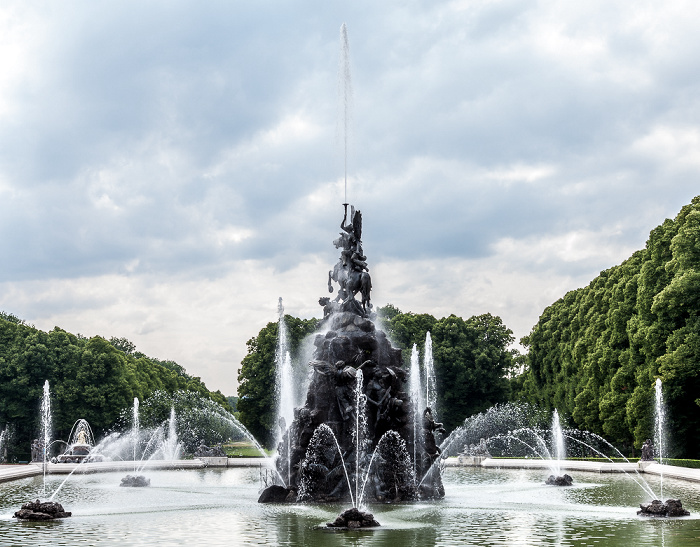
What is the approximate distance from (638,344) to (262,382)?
3173cm

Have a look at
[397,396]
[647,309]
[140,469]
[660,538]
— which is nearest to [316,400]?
[397,396]

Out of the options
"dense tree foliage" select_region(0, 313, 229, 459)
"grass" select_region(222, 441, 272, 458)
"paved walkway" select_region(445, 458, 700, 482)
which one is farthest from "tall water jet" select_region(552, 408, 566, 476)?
"dense tree foliage" select_region(0, 313, 229, 459)

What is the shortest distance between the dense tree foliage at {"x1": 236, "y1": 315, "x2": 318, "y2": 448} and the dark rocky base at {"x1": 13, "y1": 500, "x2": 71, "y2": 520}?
44988 mm

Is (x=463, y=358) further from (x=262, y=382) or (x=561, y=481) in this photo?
(x=561, y=481)

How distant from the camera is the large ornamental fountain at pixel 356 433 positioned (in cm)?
2628

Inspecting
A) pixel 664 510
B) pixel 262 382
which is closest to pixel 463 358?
pixel 262 382

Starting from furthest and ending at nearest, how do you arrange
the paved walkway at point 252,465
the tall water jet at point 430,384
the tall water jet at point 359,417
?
the tall water jet at point 430,384
the paved walkway at point 252,465
the tall water jet at point 359,417

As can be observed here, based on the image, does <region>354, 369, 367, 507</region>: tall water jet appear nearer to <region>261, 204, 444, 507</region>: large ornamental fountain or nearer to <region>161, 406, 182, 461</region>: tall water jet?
<region>261, 204, 444, 507</region>: large ornamental fountain

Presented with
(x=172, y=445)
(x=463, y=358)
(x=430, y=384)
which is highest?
(x=463, y=358)

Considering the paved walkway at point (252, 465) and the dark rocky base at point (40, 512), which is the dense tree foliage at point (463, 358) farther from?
the dark rocky base at point (40, 512)

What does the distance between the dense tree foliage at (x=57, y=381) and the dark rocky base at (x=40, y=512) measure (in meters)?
42.5

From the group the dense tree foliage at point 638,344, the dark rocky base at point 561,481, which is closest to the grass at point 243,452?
the dense tree foliage at point 638,344

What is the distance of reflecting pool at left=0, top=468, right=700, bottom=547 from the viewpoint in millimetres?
17062

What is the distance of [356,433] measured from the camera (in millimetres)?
26828
